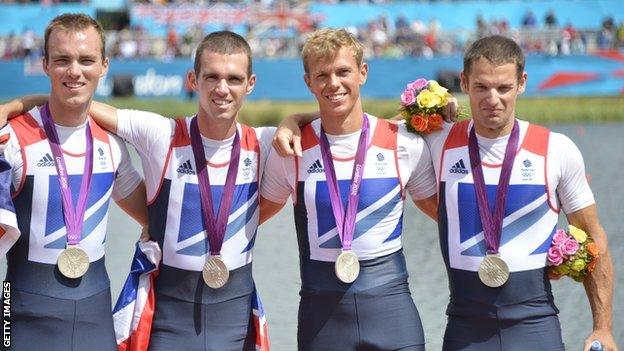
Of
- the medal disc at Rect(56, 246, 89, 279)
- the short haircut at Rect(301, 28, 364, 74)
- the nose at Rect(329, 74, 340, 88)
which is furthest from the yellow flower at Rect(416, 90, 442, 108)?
the medal disc at Rect(56, 246, 89, 279)

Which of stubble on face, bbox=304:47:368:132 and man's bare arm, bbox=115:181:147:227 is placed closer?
stubble on face, bbox=304:47:368:132

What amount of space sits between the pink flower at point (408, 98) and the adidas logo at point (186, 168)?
4.26ft

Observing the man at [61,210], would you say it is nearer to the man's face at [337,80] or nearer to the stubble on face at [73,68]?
the stubble on face at [73,68]

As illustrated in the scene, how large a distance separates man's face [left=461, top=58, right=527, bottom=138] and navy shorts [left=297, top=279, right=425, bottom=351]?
106 centimetres

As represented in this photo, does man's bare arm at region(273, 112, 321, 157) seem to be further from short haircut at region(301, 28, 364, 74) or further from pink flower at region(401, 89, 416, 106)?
pink flower at region(401, 89, 416, 106)

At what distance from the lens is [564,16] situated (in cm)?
3906

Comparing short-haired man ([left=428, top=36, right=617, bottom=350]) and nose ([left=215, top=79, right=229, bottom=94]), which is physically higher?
nose ([left=215, top=79, right=229, bottom=94])

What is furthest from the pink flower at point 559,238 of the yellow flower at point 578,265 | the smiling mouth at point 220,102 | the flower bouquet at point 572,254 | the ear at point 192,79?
the ear at point 192,79

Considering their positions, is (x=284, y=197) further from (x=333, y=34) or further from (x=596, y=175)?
(x=596, y=175)

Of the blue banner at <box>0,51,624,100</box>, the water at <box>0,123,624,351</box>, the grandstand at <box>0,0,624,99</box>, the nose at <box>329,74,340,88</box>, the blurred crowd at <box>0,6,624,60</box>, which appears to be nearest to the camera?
the nose at <box>329,74,340,88</box>

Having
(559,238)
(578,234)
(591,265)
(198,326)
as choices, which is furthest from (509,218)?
(198,326)

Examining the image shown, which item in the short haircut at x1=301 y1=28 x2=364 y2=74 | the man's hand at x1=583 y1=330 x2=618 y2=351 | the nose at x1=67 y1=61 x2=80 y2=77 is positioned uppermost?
the short haircut at x1=301 y1=28 x2=364 y2=74

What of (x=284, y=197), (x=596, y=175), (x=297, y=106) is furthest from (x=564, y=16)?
(x=284, y=197)

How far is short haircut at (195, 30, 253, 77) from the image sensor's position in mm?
→ 5820
